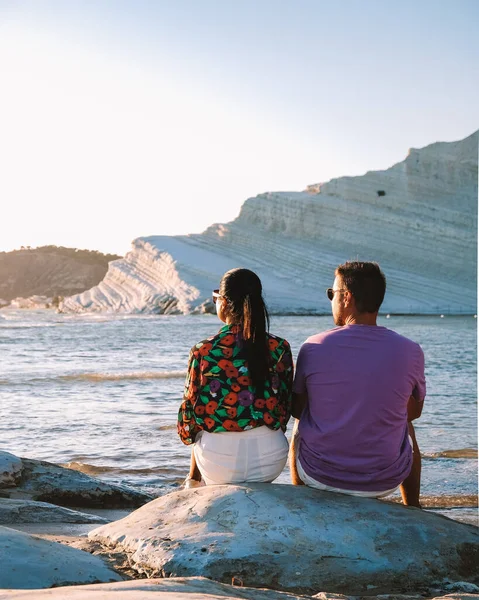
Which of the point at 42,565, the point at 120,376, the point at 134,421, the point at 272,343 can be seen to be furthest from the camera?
the point at 120,376

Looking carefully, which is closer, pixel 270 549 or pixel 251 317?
pixel 270 549

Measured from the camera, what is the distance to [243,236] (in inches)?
1914

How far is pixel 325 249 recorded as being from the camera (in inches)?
1885

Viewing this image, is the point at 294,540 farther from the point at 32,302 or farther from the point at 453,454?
the point at 32,302

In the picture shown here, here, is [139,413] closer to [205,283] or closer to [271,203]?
[205,283]

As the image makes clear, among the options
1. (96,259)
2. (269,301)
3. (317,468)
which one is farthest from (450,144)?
(96,259)

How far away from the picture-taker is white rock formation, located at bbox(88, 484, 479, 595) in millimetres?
2336

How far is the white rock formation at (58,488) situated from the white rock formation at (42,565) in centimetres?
168

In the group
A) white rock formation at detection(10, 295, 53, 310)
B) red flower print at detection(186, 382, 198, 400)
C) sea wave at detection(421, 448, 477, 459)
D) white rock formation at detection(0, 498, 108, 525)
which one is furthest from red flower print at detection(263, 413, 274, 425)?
white rock formation at detection(10, 295, 53, 310)

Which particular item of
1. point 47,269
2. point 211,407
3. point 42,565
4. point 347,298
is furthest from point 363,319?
point 47,269

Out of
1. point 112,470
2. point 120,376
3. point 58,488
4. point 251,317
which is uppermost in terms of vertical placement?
point 251,317

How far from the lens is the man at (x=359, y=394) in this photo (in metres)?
2.78

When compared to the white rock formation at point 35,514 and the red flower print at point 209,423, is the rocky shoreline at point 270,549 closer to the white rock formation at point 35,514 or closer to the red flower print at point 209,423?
the red flower print at point 209,423

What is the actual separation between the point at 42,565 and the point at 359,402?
113 cm
